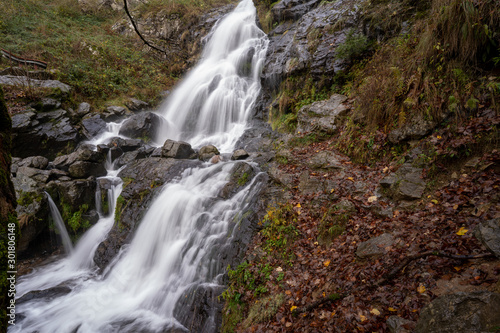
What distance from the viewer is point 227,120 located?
12750mm

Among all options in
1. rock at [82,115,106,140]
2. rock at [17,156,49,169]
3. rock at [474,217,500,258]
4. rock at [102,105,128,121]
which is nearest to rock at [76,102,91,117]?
rock at [82,115,106,140]

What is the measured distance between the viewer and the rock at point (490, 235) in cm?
269

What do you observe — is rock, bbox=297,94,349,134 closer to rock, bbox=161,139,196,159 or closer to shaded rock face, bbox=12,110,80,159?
rock, bbox=161,139,196,159

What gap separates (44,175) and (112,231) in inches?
138

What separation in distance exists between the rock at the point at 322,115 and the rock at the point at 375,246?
4.34 meters

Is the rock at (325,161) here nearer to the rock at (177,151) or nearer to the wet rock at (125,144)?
the rock at (177,151)

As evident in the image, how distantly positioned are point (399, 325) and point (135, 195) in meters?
8.28

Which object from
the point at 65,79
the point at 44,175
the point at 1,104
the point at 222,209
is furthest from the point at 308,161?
the point at 65,79

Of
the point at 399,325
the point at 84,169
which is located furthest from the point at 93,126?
the point at 399,325

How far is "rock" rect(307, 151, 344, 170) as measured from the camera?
250 inches

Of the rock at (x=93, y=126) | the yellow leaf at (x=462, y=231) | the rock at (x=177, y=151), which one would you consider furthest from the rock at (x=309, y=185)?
the rock at (x=93, y=126)

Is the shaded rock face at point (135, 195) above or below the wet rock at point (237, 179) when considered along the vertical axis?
above

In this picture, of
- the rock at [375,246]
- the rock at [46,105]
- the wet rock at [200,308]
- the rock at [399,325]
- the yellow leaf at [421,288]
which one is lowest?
the wet rock at [200,308]

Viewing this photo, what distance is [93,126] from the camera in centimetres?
1244
